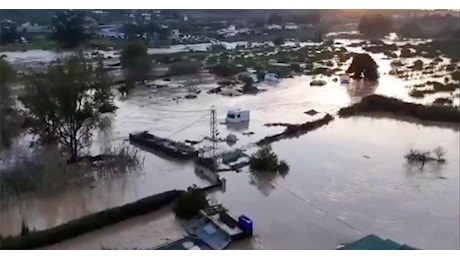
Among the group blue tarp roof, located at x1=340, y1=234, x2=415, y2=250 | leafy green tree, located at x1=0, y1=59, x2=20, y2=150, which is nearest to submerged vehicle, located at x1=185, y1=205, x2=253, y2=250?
blue tarp roof, located at x1=340, y1=234, x2=415, y2=250

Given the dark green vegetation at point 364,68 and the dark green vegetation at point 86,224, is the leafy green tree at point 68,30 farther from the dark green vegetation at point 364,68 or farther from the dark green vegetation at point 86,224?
the dark green vegetation at point 86,224

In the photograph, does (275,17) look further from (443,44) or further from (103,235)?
(103,235)

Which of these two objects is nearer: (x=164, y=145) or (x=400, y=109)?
(x=164, y=145)

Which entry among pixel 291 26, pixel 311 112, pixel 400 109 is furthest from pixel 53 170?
pixel 291 26

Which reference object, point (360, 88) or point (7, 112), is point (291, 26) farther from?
point (7, 112)

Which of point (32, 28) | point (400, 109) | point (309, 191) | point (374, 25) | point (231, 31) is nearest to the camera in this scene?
point (309, 191)

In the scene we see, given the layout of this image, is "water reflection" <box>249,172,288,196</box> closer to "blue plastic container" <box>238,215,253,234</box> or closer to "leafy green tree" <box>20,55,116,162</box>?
"blue plastic container" <box>238,215,253,234</box>
